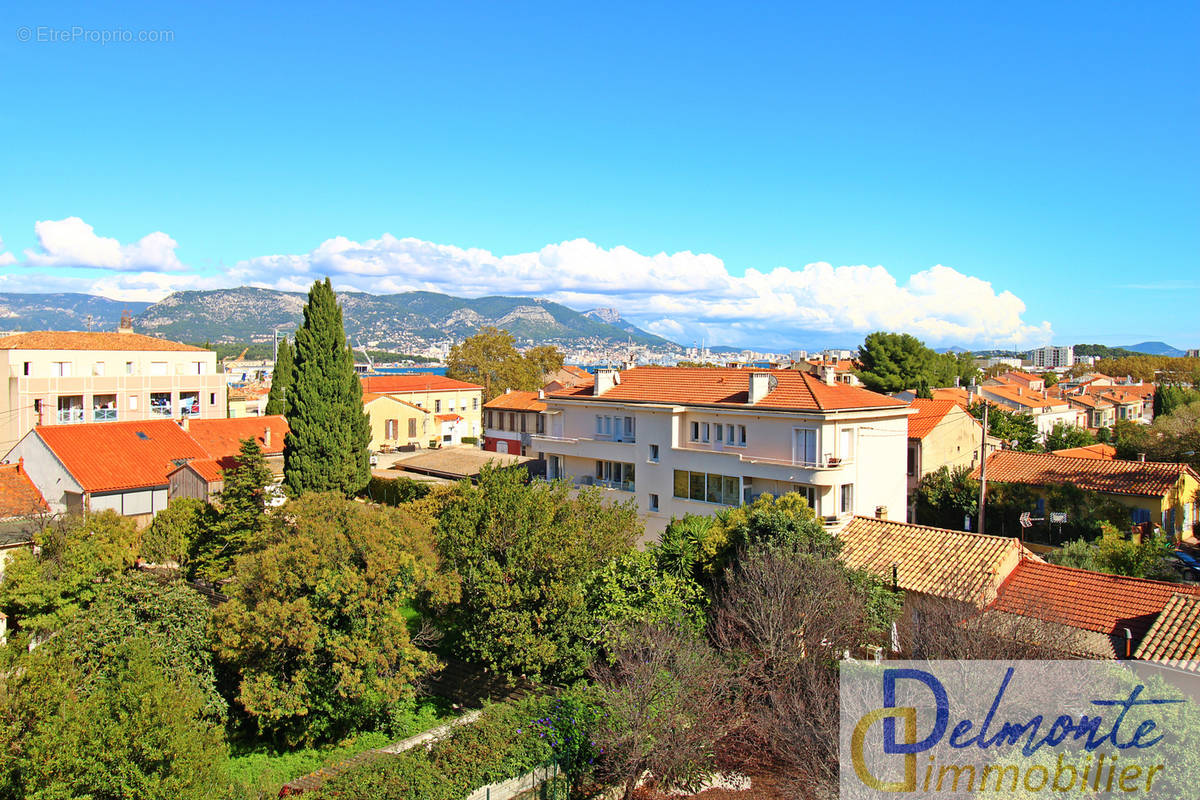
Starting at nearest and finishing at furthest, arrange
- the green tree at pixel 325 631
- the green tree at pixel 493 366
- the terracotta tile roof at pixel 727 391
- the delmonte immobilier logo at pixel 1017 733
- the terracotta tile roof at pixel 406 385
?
the delmonte immobilier logo at pixel 1017 733 → the green tree at pixel 325 631 → the terracotta tile roof at pixel 727 391 → the terracotta tile roof at pixel 406 385 → the green tree at pixel 493 366

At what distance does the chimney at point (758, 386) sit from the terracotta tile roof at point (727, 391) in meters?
0.20

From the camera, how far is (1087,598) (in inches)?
782

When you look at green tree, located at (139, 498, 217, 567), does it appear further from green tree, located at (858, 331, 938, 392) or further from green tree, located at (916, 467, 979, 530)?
green tree, located at (858, 331, 938, 392)

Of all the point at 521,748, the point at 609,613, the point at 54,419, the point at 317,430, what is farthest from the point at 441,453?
the point at 521,748

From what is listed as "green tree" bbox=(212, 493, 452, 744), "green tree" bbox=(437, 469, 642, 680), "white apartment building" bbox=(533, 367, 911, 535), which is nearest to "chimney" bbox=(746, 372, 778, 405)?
"white apartment building" bbox=(533, 367, 911, 535)

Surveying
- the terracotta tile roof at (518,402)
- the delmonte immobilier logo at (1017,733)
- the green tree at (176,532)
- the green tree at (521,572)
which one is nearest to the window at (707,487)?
the green tree at (521,572)

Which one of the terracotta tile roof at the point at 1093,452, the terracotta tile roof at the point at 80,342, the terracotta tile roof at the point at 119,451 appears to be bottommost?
the terracotta tile roof at the point at 1093,452

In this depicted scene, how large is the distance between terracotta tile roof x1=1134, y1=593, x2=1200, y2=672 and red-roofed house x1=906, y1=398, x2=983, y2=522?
67.9 feet

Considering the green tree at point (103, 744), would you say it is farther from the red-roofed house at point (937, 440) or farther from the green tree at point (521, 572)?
the red-roofed house at point (937, 440)

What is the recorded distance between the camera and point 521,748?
16719 millimetres

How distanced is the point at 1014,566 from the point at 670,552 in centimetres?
967

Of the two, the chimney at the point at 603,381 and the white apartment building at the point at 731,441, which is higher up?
the chimney at the point at 603,381

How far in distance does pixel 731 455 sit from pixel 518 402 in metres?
21.5

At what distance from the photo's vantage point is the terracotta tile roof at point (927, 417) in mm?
38875
